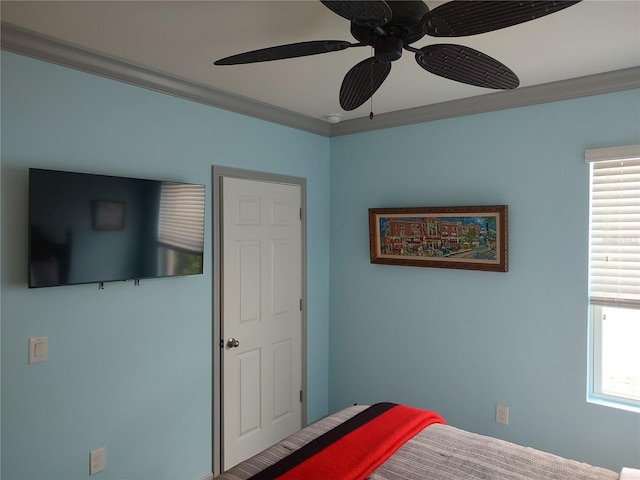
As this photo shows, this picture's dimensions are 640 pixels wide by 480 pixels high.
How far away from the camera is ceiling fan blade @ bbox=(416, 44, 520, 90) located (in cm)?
146

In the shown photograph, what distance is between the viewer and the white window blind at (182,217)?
2447 mm

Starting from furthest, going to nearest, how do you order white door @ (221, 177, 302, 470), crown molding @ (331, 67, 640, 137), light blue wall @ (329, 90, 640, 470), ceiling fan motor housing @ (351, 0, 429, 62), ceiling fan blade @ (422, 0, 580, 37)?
white door @ (221, 177, 302, 470), light blue wall @ (329, 90, 640, 470), crown molding @ (331, 67, 640, 137), ceiling fan motor housing @ (351, 0, 429, 62), ceiling fan blade @ (422, 0, 580, 37)

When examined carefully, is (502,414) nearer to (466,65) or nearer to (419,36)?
(466,65)

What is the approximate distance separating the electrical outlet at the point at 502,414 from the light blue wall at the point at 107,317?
1.86 metres

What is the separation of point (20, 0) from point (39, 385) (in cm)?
163

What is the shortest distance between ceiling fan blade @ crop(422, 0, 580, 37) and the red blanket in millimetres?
1573

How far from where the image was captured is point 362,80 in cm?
169

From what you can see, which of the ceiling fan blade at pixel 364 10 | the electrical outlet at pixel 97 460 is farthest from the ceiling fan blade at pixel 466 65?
the electrical outlet at pixel 97 460

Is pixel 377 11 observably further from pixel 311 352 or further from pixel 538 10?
pixel 311 352

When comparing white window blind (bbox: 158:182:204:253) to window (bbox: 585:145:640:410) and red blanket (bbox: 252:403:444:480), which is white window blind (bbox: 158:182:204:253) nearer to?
red blanket (bbox: 252:403:444:480)

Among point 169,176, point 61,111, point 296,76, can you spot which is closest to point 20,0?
point 61,111

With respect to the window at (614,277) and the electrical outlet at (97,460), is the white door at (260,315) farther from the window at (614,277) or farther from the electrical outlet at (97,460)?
the window at (614,277)

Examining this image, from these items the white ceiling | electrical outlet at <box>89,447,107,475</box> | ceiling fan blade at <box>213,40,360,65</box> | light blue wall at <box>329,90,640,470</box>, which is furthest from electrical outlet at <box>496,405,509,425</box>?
ceiling fan blade at <box>213,40,360,65</box>

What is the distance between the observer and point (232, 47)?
6.89 feet
